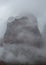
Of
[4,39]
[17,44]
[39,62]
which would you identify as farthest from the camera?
[4,39]

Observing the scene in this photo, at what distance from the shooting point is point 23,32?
403 centimetres

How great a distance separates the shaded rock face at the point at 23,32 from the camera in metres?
3.90

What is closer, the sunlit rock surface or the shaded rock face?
the sunlit rock surface

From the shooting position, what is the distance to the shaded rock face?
3.90m

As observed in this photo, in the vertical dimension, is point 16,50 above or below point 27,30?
below

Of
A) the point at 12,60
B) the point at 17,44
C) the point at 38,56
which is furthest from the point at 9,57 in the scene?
the point at 38,56

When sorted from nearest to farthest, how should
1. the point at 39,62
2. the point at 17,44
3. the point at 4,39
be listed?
the point at 39,62, the point at 17,44, the point at 4,39

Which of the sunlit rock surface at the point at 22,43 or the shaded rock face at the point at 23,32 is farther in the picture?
the shaded rock face at the point at 23,32

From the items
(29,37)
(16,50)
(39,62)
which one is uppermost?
(29,37)

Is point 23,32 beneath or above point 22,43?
above

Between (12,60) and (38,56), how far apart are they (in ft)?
1.76

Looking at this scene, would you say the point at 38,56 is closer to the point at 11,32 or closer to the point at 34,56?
the point at 34,56

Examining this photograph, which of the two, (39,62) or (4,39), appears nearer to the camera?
(39,62)

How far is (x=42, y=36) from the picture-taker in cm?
405
